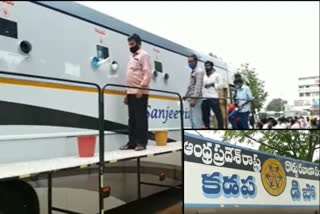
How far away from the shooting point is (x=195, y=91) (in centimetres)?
554

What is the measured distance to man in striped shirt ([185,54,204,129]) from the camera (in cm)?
539

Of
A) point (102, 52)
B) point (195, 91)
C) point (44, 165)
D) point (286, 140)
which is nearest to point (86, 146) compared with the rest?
point (44, 165)

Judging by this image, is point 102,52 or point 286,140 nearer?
point 286,140

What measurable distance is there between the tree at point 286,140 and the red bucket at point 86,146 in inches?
53.5

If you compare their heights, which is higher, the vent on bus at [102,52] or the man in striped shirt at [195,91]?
the vent on bus at [102,52]

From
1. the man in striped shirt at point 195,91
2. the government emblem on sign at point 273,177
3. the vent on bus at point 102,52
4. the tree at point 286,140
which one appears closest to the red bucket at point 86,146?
the vent on bus at point 102,52

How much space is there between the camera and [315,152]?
288cm

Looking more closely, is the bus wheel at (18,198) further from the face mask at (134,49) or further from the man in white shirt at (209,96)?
the man in white shirt at (209,96)

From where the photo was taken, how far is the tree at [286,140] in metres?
2.76

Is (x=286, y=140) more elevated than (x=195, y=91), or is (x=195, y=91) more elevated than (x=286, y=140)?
(x=195, y=91)

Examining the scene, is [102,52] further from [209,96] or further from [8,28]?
[209,96]

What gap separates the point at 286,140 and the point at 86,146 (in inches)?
72.6

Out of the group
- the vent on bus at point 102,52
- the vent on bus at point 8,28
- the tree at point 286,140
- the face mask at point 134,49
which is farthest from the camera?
the face mask at point 134,49

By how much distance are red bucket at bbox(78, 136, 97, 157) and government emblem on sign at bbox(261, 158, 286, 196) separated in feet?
5.25
